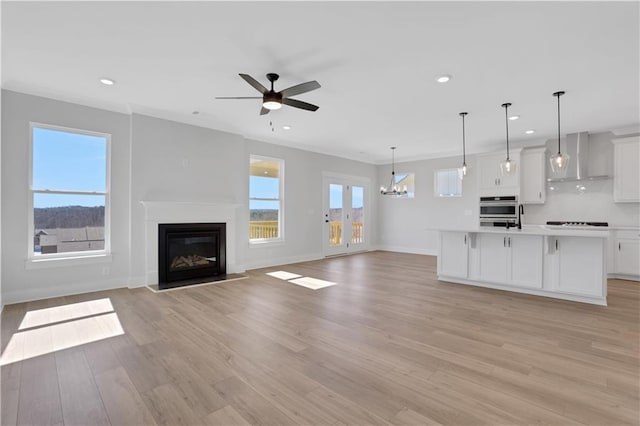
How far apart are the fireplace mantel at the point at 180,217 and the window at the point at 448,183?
18.0 ft

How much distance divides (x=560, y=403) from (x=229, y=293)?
3.89 meters

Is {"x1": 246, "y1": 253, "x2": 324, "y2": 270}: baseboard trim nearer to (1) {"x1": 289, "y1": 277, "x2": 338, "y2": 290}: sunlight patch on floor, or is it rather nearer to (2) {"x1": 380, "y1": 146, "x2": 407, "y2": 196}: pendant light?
(1) {"x1": 289, "y1": 277, "x2": 338, "y2": 290}: sunlight patch on floor

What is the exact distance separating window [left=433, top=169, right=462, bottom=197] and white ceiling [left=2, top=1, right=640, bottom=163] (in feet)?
9.83

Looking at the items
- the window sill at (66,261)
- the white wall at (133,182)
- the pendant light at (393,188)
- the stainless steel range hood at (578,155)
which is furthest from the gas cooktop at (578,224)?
the window sill at (66,261)

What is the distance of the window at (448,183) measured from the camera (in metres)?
8.17

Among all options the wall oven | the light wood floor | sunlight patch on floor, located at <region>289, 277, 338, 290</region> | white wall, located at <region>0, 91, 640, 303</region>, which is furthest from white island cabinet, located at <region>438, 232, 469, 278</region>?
white wall, located at <region>0, 91, 640, 303</region>

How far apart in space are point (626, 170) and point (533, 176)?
143cm

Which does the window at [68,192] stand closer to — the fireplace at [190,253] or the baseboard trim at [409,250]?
the fireplace at [190,253]

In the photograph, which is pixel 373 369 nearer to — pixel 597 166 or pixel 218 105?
pixel 218 105

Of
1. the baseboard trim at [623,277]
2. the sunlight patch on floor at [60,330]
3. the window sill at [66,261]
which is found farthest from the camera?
the baseboard trim at [623,277]

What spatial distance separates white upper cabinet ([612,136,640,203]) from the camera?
5605mm

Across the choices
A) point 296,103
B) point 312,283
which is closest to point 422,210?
point 312,283

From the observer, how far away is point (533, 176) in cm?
667

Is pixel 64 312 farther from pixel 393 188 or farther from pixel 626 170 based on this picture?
pixel 626 170
